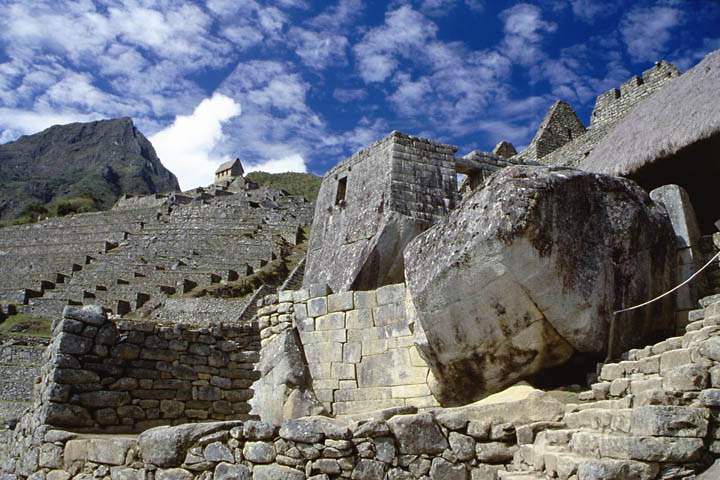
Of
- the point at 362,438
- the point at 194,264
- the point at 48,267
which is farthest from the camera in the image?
the point at 48,267

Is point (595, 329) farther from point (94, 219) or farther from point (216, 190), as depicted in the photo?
point (216, 190)

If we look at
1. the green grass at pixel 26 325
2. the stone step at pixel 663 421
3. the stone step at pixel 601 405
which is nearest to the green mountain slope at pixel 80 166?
the green grass at pixel 26 325

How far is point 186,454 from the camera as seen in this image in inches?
220

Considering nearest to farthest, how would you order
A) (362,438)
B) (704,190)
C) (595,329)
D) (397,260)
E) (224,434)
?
(362,438)
(224,434)
(595,329)
(704,190)
(397,260)

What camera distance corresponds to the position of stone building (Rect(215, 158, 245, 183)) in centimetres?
8112

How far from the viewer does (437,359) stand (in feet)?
23.4

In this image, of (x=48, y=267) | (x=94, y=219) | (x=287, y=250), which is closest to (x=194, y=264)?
(x=287, y=250)

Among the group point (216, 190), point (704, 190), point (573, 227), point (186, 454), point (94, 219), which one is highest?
point (216, 190)

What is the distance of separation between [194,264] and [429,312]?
33.6m

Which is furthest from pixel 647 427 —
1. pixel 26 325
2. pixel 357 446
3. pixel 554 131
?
pixel 26 325

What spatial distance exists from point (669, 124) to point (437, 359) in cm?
422

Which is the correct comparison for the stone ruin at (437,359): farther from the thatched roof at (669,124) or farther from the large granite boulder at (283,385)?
the thatched roof at (669,124)

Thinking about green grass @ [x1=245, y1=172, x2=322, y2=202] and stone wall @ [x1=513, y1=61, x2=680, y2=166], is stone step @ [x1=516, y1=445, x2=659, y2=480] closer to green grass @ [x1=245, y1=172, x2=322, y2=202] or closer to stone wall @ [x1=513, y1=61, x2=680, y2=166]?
stone wall @ [x1=513, y1=61, x2=680, y2=166]

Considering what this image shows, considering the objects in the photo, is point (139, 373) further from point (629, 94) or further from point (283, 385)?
point (629, 94)
